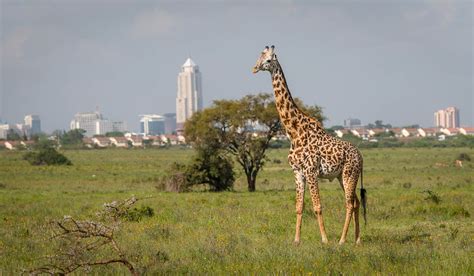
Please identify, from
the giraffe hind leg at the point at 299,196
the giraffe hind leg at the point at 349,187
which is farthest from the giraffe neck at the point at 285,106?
the giraffe hind leg at the point at 349,187

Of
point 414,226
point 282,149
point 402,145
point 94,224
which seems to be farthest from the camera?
point 402,145

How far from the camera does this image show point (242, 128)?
40.1 metres

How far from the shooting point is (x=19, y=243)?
1728 cm

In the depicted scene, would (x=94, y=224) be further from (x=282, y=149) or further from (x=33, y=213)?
(x=282, y=149)

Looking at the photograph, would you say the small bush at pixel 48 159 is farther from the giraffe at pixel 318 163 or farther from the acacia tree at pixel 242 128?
the giraffe at pixel 318 163

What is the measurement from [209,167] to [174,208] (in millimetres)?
12731

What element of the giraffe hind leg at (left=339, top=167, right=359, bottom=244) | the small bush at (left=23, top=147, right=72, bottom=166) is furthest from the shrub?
the small bush at (left=23, top=147, right=72, bottom=166)

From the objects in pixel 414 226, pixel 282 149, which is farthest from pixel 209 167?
pixel 282 149

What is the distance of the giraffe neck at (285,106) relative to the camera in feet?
58.7

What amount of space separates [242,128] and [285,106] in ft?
72.2

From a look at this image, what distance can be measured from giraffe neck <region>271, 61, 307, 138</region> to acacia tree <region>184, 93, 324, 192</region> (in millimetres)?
21136

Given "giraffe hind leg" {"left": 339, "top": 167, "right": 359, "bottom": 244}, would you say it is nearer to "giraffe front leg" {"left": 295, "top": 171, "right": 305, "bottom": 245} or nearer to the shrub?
"giraffe front leg" {"left": 295, "top": 171, "right": 305, "bottom": 245}

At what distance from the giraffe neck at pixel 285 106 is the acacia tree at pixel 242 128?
21.1 meters

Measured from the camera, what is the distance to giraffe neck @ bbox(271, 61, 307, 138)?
1789cm
